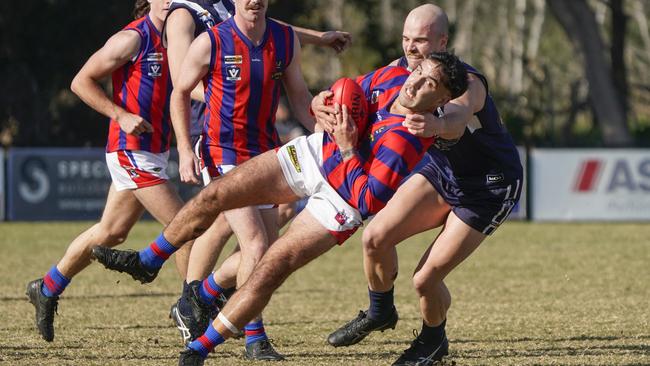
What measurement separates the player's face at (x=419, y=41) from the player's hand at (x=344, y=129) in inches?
32.7

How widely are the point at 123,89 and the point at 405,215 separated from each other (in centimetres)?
221

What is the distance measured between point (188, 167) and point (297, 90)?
3.08ft

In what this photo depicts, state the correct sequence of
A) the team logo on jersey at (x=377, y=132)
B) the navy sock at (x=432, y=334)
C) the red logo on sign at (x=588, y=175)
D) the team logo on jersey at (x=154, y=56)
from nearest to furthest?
the team logo on jersey at (x=377, y=132) → the navy sock at (x=432, y=334) → the team logo on jersey at (x=154, y=56) → the red logo on sign at (x=588, y=175)

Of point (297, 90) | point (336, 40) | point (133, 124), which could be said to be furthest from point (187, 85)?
point (336, 40)

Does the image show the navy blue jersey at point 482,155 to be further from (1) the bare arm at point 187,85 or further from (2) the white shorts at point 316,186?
(1) the bare arm at point 187,85

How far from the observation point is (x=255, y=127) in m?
7.70

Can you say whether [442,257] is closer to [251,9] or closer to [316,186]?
[316,186]

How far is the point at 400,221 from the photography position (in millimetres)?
7090

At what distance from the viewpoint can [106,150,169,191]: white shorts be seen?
322 inches

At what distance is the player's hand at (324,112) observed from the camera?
6.39 meters

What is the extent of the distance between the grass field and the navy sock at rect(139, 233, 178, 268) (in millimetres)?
696

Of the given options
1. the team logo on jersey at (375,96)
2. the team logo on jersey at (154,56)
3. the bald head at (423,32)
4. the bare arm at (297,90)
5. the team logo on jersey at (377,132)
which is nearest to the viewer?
the team logo on jersey at (377,132)

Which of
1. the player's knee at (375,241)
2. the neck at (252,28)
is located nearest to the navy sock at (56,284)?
the neck at (252,28)

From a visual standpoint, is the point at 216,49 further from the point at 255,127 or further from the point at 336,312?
the point at 336,312
